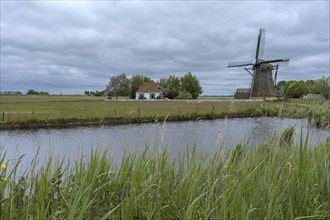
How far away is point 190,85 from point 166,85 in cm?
1013

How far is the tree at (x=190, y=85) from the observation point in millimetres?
74500

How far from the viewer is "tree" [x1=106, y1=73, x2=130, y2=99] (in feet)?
254

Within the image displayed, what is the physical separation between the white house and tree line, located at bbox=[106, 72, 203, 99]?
2978 millimetres

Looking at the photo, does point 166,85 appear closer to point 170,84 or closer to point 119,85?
point 170,84

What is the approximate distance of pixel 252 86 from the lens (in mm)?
49750

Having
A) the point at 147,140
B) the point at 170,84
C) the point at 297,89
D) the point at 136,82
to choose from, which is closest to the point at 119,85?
the point at 136,82

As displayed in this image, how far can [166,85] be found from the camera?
8181 centimetres

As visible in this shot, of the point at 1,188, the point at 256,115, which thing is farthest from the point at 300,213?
the point at 256,115

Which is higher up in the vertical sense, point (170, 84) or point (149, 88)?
point (170, 84)

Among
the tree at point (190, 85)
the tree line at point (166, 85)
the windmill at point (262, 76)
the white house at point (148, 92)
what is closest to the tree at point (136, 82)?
the tree line at point (166, 85)

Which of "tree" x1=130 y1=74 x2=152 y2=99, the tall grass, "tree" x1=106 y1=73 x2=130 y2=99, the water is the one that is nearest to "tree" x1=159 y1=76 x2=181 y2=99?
"tree" x1=130 y1=74 x2=152 y2=99

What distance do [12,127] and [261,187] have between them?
20.4 meters

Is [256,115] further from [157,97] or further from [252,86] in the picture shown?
[157,97]

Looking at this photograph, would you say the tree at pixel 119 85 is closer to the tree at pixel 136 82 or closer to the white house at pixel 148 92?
the tree at pixel 136 82
